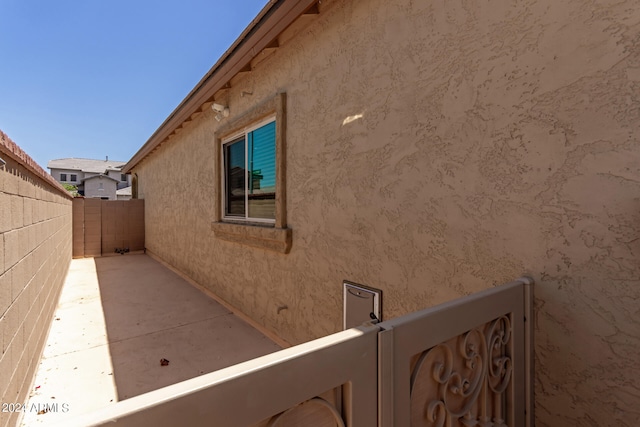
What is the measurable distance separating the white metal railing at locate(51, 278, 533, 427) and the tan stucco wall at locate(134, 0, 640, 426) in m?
0.23

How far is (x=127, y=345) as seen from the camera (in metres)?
3.78

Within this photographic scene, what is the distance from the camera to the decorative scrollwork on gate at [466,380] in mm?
1162

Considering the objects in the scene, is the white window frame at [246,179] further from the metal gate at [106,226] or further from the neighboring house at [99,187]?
the neighboring house at [99,187]

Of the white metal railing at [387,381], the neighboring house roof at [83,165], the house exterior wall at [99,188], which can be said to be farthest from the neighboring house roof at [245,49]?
the neighboring house roof at [83,165]

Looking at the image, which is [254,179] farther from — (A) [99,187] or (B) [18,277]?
(A) [99,187]

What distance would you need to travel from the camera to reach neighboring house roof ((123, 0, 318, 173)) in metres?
3.09

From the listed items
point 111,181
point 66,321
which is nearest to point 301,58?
point 66,321

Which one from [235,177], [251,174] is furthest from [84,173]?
[251,174]

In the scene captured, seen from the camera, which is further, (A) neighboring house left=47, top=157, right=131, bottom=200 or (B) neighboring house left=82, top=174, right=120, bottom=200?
(A) neighboring house left=47, top=157, right=131, bottom=200

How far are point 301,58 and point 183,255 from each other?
601 cm

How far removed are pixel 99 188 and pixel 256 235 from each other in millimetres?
41423

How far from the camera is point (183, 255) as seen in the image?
7508 millimetres

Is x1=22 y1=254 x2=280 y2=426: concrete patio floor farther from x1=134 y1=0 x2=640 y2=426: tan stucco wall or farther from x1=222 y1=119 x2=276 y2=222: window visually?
x1=222 y1=119 x2=276 y2=222: window

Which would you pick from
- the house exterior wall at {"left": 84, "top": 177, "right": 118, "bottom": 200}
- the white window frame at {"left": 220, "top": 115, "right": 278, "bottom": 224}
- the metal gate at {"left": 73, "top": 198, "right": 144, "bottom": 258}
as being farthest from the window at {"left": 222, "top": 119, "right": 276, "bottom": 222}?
the house exterior wall at {"left": 84, "top": 177, "right": 118, "bottom": 200}
